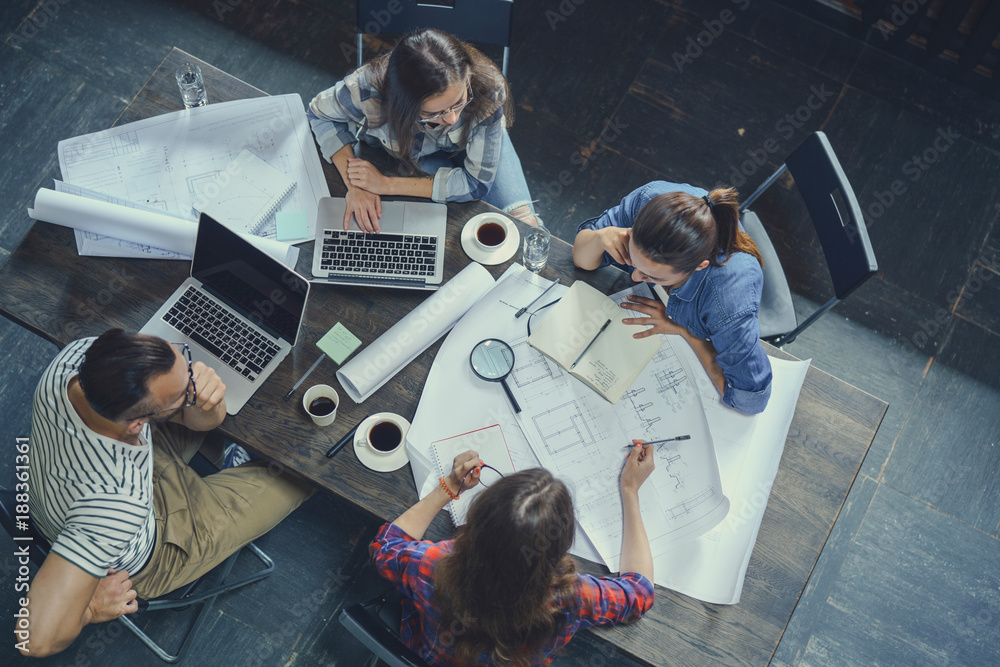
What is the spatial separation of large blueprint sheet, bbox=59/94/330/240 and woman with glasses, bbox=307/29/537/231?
3.2 inches

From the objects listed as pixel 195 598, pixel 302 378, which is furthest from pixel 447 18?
pixel 195 598

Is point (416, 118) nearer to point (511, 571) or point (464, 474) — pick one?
point (464, 474)

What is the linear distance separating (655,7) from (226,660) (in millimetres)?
3103

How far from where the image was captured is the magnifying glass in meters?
1.71

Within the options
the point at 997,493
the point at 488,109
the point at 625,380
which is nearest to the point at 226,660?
the point at 625,380

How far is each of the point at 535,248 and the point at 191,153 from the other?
3.17 feet

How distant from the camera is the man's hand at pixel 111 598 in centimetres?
162

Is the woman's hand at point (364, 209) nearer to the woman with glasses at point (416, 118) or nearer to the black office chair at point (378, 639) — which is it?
the woman with glasses at point (416, 118)

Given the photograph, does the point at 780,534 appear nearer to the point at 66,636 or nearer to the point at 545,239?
the point at 545,239

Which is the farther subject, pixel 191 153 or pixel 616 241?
pixel 191 153

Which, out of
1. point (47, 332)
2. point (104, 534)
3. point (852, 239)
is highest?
point (852, 239)

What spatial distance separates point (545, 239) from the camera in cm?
177

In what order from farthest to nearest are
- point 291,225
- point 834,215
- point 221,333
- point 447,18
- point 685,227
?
point 447,18, point 834,215, point 291,225, point 221,333, point 685,227

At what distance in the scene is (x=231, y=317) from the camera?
172 centimetres
